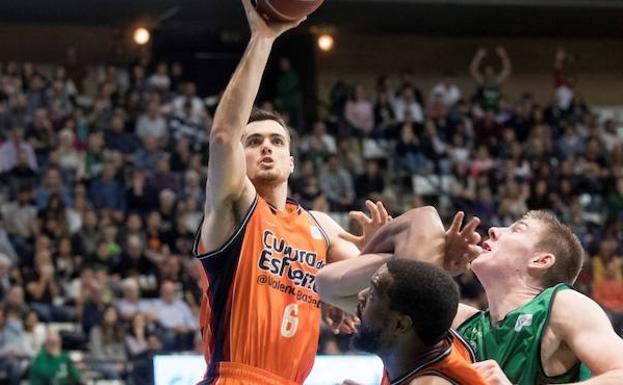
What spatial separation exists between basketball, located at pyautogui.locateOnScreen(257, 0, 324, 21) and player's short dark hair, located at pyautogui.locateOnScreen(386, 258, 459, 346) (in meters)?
1.78

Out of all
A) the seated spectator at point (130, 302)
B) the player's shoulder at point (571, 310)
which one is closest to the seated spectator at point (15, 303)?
the seated spectator at point (130, 302)

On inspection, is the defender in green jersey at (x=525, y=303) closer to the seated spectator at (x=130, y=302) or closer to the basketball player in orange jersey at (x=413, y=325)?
the basketball player in orange jersey at (x=413, y=325)

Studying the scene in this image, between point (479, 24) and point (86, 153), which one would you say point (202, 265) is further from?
point (479, 24)

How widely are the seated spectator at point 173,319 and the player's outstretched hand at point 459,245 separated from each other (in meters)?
10.3

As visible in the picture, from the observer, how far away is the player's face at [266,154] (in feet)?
20.4

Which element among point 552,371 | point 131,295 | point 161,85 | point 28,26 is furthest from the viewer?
point 28,26

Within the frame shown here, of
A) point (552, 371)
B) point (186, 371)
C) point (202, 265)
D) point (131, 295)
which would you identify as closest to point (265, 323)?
point (202, 265)

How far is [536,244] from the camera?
5305 mm

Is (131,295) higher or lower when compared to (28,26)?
lower

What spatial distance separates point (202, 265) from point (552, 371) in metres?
1.82

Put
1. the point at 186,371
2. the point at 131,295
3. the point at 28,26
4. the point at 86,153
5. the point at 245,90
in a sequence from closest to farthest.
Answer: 1. the point at 245,90
2. the point at 186,371
3. the point at 131,295
4. the point at 86,153
5. the point at 28,26

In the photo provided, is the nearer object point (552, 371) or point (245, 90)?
point (552, 371)

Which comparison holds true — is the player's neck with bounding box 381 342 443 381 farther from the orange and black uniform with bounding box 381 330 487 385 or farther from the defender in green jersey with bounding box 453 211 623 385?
the defender in green jersey with bounding box 453 211 623 385

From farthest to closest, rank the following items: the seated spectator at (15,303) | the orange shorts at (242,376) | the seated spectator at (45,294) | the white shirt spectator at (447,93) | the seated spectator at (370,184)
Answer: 1. the white shirt spectator at (447,93)
2. the seated spectator at (370,184)
3. the seated spectator at (45,294)
4. the seated spectator at (15,303)
5. the orange shorts at (242,376)
